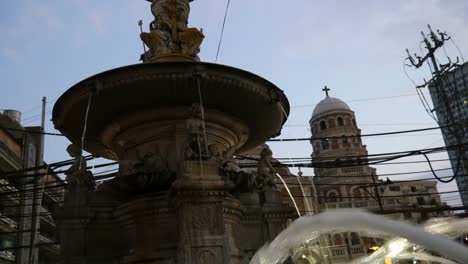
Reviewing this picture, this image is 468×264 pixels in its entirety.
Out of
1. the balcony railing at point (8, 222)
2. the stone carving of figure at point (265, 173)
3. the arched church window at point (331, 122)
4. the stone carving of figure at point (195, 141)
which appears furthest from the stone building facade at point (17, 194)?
the arched church window at point (331, 122)

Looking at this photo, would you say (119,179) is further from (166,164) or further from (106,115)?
(106,115)

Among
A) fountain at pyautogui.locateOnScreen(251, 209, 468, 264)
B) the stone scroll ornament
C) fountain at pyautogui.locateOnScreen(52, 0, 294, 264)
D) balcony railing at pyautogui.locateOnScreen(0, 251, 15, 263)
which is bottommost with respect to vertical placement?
fountain at pyautogui.locateOnScreen(251, 209, 468, 264)

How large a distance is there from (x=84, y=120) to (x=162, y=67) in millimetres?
2150

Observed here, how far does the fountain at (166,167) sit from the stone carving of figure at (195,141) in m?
0.01

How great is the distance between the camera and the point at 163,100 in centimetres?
736

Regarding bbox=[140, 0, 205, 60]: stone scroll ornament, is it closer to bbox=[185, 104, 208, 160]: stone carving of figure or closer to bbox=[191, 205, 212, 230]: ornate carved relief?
bbox=[185, 104, 208, 160]: stone carving of figure

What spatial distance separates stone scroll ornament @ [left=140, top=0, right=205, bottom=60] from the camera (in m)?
8.84

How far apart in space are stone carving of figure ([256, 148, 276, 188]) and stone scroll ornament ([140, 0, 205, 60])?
8.15 feet

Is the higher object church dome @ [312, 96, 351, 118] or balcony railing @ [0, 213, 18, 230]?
church dome @ [312, 96, 351, 118]

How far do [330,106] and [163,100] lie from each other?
56.3m

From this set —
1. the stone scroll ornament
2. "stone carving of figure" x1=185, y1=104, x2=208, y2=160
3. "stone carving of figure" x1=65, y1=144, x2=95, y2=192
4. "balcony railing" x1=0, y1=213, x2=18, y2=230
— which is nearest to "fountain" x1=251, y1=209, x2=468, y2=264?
"stone carving of figure" x1=185, y1=104, x2=208, y2=160

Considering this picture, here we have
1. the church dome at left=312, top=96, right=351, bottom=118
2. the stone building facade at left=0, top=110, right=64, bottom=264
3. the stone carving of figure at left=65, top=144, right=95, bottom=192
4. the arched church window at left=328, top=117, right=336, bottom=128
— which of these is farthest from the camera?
the church dome at left=312, top=96, right=351, bottom=118

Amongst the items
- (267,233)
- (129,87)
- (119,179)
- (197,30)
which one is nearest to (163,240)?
(119,179)

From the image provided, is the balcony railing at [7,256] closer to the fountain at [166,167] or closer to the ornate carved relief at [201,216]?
the fountain at [166,167]
